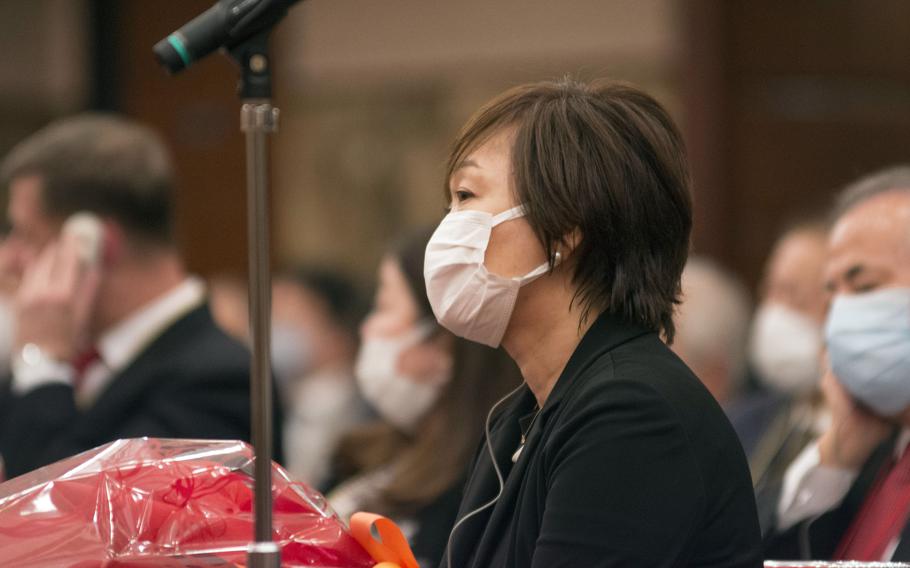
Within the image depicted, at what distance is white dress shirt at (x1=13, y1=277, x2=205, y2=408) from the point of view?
3781 mm

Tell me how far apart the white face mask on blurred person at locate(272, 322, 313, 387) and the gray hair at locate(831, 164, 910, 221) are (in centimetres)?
425

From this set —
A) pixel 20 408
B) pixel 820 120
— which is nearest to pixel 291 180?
pixel 820 120

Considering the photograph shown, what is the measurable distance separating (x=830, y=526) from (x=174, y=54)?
174cm

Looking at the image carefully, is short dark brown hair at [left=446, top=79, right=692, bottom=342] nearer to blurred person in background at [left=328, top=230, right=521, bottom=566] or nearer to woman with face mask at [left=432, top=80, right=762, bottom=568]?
woman with face mask at [left=432, top=80, right=762, bottom=568]

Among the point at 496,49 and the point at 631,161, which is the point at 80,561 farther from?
the point at 496,49

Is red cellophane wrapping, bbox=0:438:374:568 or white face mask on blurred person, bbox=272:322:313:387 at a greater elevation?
red cellophane wrapping, bbox=0:438:374:568

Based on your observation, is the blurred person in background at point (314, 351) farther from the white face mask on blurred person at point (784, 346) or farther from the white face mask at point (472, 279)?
the white face mask at point (472, 279)

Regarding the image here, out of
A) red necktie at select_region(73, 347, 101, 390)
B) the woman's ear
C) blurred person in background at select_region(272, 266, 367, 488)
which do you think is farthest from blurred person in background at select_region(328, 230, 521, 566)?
blurred person in background at select_region(272, 266, 367, 488)

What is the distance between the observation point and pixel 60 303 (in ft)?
12.7

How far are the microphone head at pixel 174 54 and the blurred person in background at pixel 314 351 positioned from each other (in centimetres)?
452

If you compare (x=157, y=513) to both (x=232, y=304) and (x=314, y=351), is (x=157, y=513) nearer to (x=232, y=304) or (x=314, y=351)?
(x=314, y=351)

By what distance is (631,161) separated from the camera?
219 cm

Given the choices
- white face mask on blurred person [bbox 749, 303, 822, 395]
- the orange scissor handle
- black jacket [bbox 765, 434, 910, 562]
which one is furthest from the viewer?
white face mask on blurred person [bbox 749, 303, 822, 395]

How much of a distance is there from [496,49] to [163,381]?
14.3 feet
